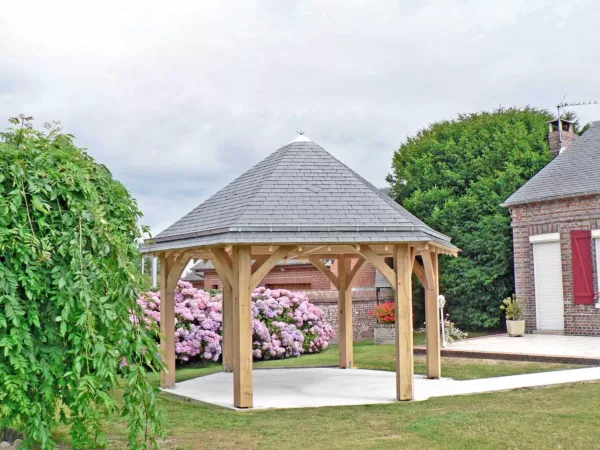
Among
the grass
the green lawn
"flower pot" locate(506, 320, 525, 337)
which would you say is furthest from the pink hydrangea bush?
the green lawn

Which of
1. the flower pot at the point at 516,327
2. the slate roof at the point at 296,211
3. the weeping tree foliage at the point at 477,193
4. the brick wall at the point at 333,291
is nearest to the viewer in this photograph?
the slate roof at the point at 296,211

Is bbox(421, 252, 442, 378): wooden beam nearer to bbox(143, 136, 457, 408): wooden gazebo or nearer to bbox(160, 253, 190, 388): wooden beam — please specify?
bbox(143, 136, 457, 408): wooden gazebo

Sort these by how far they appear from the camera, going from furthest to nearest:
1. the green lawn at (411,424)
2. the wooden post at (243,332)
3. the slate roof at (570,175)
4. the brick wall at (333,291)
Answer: the brick wall at (333,291)
the slate roof at (570,175)
the wooden post at (243,332)
the green lawn at (411,424)

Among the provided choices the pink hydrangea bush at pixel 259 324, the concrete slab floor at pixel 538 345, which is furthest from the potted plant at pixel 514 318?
the pink hydrangea bush at pixel 259 324

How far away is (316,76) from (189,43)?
2964mm

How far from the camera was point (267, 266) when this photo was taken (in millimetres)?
9523

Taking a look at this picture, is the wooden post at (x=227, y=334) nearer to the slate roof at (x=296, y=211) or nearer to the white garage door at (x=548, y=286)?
the slate roof at (x=296, y=211)

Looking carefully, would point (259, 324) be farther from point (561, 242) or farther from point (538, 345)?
point (561, 242)

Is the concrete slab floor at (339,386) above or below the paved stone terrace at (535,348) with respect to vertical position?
below

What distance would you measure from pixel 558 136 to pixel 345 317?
11887 millimetres

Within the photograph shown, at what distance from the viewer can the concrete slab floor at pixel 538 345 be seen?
1433 centimetres

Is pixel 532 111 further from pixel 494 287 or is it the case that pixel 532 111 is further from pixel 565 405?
pixel 565 405

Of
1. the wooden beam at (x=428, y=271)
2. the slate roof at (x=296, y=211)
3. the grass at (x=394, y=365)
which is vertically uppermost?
the slate roof at (x=296, y=211)

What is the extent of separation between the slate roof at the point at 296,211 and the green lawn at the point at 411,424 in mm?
2291
